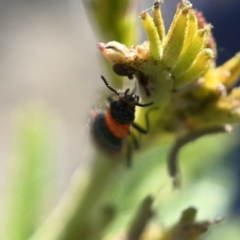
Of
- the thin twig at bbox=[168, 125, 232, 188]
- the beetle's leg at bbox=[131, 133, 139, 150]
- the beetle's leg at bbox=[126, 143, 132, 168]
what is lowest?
the thin twig at bbox=[168, 125, 232, 188]

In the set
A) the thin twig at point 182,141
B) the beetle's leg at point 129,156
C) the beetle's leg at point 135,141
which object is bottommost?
the thin twig at point 182,141

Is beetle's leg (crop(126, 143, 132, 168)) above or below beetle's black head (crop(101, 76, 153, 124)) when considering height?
above

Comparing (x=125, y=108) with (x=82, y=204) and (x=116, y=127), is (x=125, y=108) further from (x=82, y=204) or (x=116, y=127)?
(x=82, y=204)

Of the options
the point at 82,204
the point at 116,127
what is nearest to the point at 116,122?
the point at 116,127

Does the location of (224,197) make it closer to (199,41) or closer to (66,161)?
(199,41)

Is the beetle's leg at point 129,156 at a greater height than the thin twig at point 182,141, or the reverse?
the beetle's leg at point 129,156

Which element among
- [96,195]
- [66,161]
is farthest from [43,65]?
[96,195]
